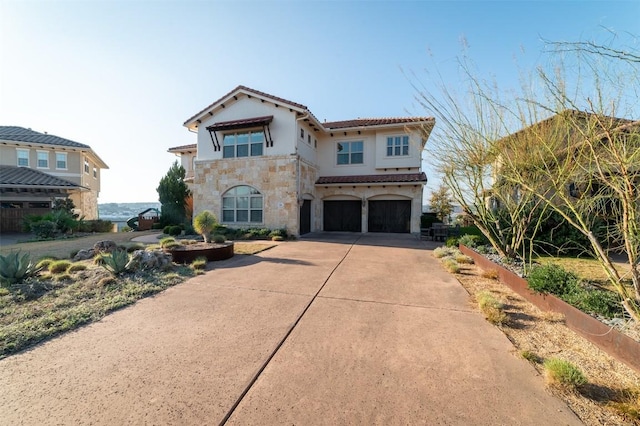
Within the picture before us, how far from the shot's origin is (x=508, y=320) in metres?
4.43

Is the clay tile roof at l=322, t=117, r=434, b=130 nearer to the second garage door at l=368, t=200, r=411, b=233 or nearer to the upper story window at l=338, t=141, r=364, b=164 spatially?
the upper story window at l=338, t=141, r=364, b=164

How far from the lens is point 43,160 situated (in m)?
23.2

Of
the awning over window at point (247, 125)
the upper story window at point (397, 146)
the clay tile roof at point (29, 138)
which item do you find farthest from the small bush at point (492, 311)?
the clay tile roof at point (29, 138)

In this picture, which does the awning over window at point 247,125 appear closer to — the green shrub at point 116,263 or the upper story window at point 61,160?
the green shrub at point 116,263

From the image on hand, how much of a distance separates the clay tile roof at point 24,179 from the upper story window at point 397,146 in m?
23.9

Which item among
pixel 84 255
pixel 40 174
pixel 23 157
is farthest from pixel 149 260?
pixel 23 157

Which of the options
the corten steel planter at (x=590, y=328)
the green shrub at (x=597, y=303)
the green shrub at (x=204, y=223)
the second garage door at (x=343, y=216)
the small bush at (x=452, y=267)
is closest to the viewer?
the corten steel planter at (x=590, y=328)

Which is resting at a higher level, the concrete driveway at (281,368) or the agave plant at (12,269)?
the agave plant at (12,269)

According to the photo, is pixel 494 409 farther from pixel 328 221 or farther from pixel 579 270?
pixel 328 221

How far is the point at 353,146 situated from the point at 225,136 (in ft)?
28.4

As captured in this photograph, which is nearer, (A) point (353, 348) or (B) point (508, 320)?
(A) point (353, 348)

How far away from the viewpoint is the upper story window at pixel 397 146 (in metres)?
17.1

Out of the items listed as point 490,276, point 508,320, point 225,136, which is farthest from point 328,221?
point 508,320

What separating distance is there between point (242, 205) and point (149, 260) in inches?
367
